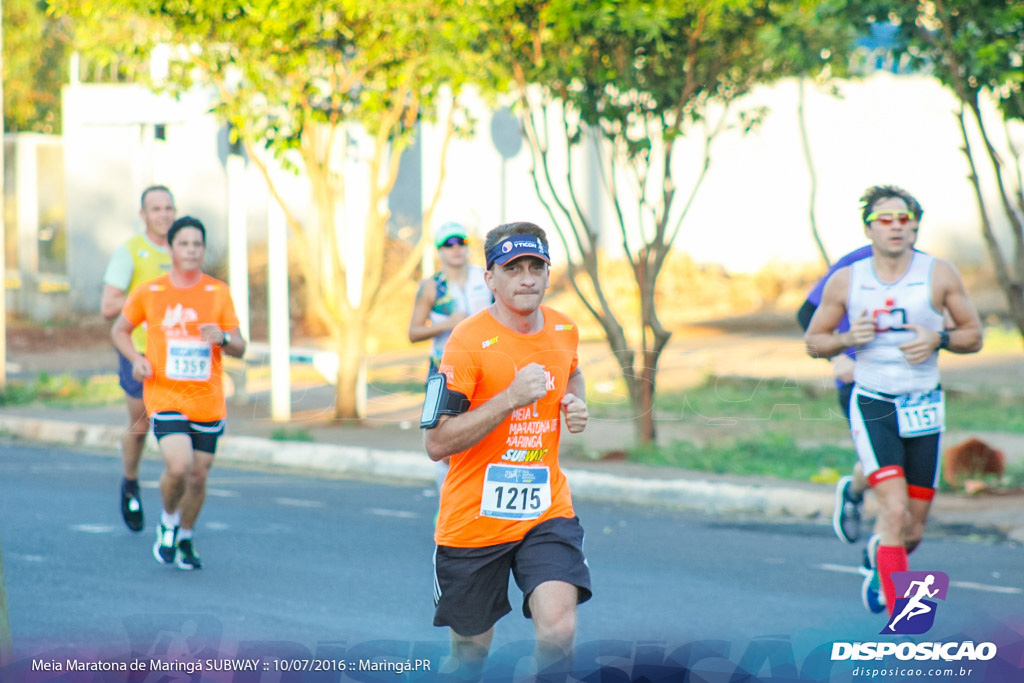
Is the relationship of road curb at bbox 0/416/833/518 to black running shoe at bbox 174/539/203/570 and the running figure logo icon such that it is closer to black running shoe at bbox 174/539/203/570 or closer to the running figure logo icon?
the running figure logo icon

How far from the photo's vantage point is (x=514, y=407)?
426cm

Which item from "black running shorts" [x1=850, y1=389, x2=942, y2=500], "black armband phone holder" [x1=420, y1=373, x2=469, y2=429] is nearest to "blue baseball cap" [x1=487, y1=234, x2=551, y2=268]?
"black armband phone holder" [x1=420, y1=373, x2=469, y2=429]

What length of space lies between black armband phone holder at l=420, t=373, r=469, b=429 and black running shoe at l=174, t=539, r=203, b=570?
370 centimetres

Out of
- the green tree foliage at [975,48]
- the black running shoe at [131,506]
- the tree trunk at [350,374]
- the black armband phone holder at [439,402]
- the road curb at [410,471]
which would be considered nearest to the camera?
the black armband phone holder at [439,402]

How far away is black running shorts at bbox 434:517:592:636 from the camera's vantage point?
445cm

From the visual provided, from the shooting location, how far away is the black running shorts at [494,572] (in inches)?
175

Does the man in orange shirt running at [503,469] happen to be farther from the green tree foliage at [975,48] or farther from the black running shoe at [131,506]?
the green tree foliage at [975,48]

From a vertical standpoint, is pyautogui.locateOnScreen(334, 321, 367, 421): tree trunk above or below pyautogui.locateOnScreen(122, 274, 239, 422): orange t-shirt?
below

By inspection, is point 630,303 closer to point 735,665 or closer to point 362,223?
point 362,223

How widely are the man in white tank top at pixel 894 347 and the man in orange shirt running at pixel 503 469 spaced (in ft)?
7.41

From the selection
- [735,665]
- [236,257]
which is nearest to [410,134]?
[236,257]

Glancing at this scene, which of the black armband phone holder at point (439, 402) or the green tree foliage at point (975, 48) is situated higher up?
the green tree foliage at point (975, 48)

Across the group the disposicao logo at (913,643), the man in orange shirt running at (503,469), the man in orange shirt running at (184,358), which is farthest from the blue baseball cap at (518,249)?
the man in orange shirt running at (184,358)

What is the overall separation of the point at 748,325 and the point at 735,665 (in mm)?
18754
